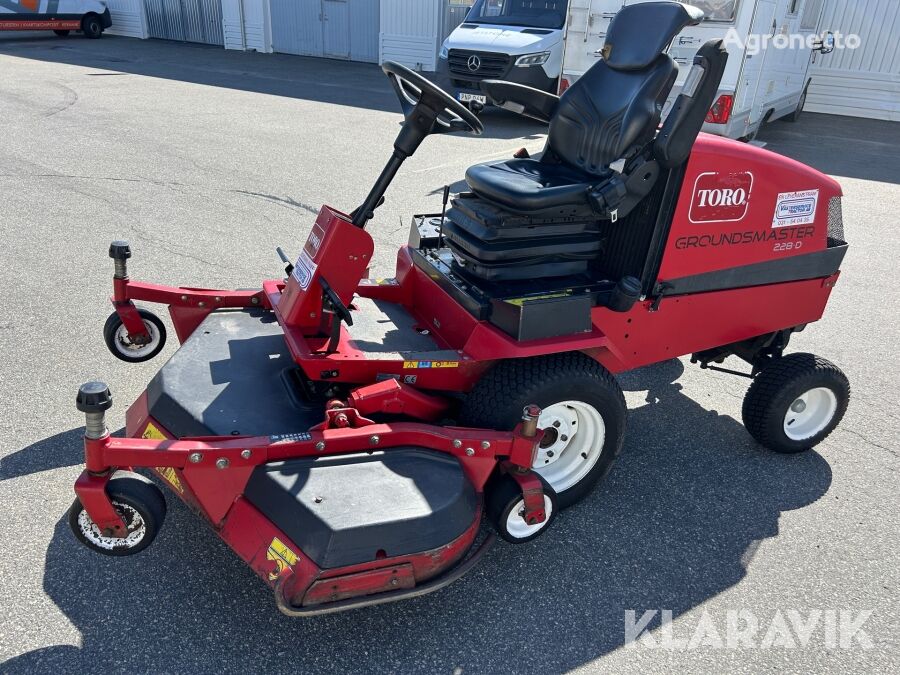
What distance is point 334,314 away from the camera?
109 inches

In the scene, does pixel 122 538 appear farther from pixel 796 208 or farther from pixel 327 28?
pixel 327 28

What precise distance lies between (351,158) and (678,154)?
6.06m

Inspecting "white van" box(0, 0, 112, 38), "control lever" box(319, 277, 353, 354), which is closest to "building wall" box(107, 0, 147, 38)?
"white van" box(0, 0, 112, 38)

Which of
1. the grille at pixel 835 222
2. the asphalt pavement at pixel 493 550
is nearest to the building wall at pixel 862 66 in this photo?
the asphalt pavement at pixel 493 550

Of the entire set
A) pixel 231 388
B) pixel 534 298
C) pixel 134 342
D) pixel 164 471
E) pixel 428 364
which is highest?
pixel 534 298

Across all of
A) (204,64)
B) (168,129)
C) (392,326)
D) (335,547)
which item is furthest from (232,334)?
(204,64)

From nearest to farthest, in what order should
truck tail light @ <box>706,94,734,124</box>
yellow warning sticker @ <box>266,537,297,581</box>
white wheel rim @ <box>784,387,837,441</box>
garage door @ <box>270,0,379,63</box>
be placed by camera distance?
yellow warning sticker @ <box>266,537,297,581</box> < white wheel rim @ <box>784,387,837,441</box> < truck tail light @ <box>706,94,734,124</box> < garage door @ <box>270,0,379,63</box>

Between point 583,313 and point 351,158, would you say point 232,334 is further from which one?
point 351,158

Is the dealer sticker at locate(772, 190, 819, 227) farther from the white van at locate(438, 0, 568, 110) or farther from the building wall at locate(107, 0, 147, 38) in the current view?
the building wall at locate(107, 0, 147, 38)

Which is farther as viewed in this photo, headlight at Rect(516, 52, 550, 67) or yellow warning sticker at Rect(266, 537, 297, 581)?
headlight at Rect(516, 52, 550, 67)

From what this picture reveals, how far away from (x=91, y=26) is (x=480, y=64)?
1370cm

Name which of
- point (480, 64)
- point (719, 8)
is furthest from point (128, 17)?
point (719, 8)

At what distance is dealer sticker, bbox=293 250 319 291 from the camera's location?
115 inches

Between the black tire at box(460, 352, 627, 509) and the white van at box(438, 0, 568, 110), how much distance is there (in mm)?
7885
